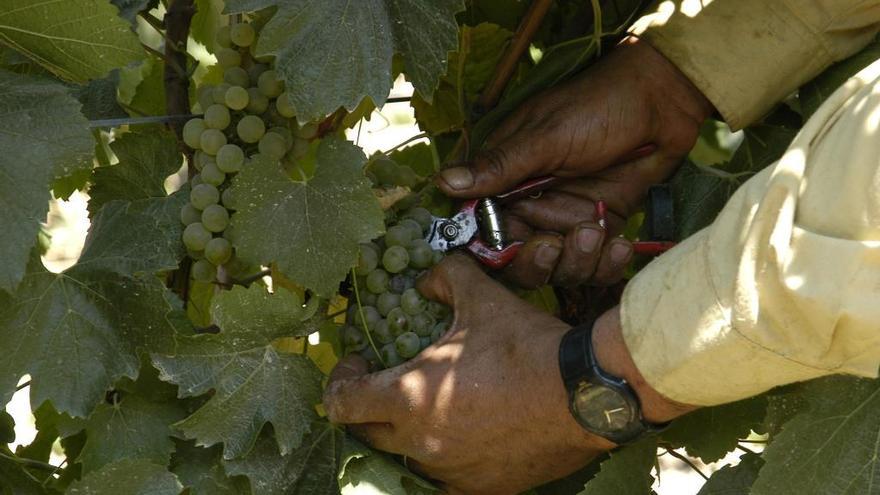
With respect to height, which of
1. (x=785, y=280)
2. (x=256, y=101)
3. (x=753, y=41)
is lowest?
(x=256, y=101)

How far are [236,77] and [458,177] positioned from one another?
406mm

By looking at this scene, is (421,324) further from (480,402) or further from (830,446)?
(830,446)

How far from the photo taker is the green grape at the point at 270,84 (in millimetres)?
1895

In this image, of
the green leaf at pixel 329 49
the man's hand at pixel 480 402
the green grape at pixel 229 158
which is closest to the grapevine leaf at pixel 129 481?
the man's hand at pixel 480 402

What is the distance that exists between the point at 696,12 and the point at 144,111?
1145 mm

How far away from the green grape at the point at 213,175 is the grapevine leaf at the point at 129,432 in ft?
1.24

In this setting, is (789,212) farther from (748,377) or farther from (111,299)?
(111,299)

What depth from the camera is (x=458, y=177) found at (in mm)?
1998

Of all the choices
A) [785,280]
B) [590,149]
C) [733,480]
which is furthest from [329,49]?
[733,480]

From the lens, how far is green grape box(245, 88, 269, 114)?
191 centimetres

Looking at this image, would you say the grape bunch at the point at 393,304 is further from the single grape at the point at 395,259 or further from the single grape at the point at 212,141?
the single grape at the point at 212,141

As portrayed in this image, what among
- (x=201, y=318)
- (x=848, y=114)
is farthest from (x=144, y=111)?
(x=848, y=114)

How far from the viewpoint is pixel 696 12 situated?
2.17m

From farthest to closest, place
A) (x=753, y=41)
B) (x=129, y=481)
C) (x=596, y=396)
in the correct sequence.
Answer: (x=753, y=41), (x=129, y=481), (x=596, y=396)
